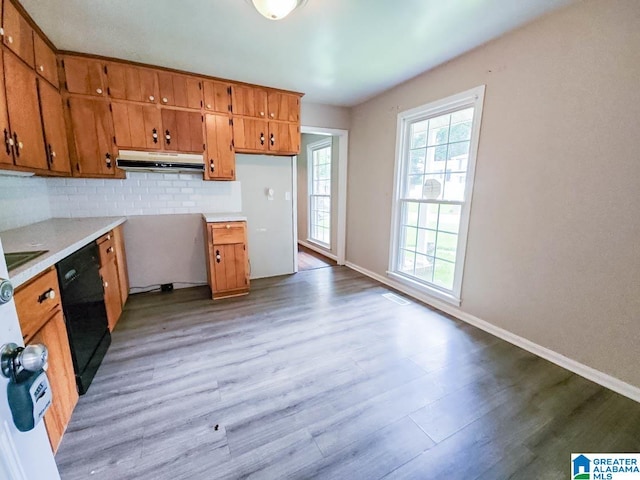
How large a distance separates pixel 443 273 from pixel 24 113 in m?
3.90

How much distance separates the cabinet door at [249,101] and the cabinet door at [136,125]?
2.78 ft

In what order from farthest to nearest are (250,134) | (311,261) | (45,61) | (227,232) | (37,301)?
(311,261) < (250,134) < (227,232) < (45,61) < (37,301)

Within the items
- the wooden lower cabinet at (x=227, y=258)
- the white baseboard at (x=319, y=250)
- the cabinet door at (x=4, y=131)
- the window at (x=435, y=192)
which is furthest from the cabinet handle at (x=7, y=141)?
the white baseboard at (x=319, y=250)

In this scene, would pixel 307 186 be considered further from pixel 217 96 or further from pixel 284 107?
pixel 217 96

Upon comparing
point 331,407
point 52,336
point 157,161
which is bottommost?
point 331,407

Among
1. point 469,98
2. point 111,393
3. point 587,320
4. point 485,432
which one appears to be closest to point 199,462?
point 111,393

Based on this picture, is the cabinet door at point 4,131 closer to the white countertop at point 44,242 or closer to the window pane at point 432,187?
the white countertop at point 44,242

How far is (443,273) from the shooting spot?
2.96m

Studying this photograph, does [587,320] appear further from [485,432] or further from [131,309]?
[131,309]

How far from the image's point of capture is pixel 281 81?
3129 millimetres

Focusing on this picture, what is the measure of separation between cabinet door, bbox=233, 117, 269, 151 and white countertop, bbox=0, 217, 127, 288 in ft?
5.42

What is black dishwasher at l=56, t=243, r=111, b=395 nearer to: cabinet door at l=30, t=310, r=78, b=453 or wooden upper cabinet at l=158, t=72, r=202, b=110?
cabinet door at l=30, t=310, r=78, b=453

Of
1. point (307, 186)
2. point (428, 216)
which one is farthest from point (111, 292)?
point (307, 186)

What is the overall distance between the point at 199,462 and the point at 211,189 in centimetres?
292
